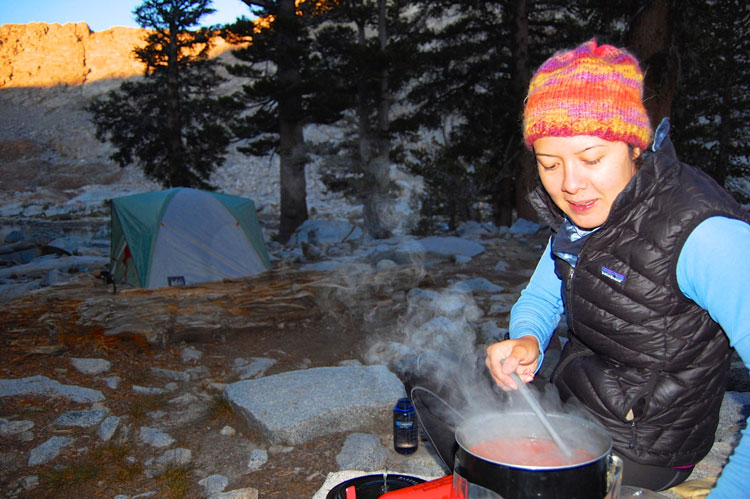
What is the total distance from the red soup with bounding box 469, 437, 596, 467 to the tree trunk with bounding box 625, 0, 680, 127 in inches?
277

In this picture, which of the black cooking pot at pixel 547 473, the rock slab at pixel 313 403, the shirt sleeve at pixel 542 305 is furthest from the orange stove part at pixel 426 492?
the rock slab at pixel 313 403

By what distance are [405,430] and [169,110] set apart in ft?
59.1

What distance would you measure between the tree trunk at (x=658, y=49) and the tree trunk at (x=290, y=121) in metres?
8.54

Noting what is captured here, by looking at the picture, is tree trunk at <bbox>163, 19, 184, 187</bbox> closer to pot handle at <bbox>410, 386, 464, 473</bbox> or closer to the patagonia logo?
pot handle at <bbox>410, 386, 464, 473</bbox>

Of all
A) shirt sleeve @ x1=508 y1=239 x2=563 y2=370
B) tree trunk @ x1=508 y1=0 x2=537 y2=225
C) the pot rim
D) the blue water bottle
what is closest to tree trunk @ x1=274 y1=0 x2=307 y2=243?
tree trunk @ x1=508 y1=0 x2=537 y2=225

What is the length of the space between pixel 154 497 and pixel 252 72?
14290 millimetres

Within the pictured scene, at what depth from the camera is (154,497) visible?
2.36 meters

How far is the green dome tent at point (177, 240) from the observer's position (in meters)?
7.77

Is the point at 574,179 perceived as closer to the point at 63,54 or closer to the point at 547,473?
the point at 547,473

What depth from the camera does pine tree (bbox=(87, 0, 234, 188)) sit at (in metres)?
18.1

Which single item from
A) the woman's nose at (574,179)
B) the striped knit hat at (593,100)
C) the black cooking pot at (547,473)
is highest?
the striped knit hat at (593,100)

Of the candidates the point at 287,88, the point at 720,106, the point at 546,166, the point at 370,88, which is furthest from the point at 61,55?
the point at 546,166

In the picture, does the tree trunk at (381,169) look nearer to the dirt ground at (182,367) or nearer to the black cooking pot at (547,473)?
the dirt ground at (182,367)

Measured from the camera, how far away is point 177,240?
26.1ft
